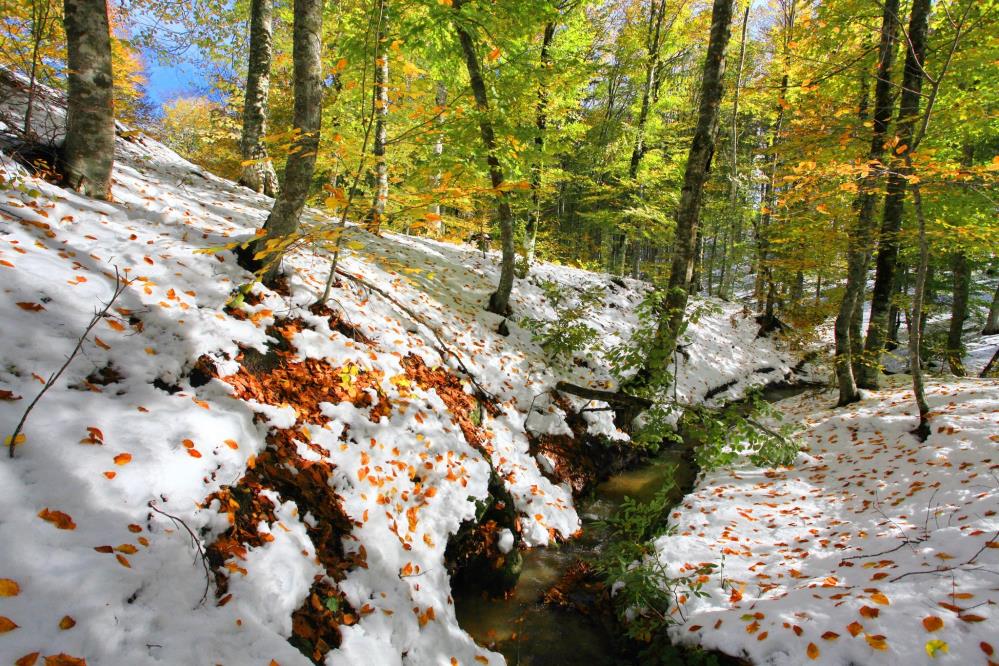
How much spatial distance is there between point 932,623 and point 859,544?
5.17 feet

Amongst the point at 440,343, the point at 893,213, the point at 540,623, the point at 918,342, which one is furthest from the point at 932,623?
the point at 893,213

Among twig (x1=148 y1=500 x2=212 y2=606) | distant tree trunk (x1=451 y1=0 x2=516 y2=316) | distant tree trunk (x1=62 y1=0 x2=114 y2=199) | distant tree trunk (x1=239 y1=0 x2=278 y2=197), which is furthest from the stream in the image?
distant tree trunk (x1=239 y1=0 x2=278 y2=197)

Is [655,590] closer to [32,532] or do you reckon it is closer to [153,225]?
[32,532]

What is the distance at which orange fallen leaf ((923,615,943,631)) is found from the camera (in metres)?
2.41

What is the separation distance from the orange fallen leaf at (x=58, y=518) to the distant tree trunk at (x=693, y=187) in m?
6.15

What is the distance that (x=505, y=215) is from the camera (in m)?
7.94

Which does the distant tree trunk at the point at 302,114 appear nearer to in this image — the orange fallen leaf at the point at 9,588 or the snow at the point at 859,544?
the orange fallen leaf at the point at 9,588

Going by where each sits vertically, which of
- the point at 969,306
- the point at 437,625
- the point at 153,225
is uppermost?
the point at 969,306

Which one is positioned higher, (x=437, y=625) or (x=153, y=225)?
(x=153, y=225)

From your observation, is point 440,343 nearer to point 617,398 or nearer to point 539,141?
point 617,398

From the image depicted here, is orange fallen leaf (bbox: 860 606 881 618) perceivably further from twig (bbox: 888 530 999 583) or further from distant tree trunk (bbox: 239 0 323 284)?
distant tree trunk (bbox: 239 0 323 284)

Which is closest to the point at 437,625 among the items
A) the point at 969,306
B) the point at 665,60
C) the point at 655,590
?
the point at 655,590

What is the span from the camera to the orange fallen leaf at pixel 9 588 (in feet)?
4.93

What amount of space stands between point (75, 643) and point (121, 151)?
750 centimetres
